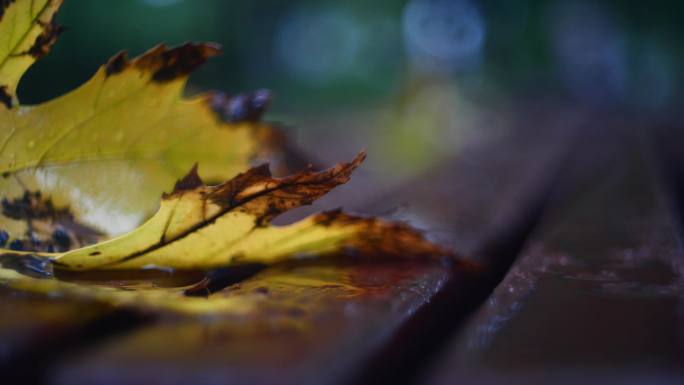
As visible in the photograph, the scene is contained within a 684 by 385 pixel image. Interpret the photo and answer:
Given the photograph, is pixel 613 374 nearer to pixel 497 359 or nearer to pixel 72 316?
pixel 497 359

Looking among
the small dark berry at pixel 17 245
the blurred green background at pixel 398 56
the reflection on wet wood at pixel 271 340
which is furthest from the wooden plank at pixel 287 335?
the blurred green background at pixel 398 56

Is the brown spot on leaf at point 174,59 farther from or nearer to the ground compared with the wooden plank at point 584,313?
farther from the ground

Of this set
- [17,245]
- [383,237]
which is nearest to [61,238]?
[17,245]

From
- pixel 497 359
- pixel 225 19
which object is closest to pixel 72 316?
pixel 497 359

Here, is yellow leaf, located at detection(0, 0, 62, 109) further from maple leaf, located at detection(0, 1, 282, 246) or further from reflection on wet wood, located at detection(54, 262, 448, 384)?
reflection on wet wood, located at detection(54, 262, 448, 384)

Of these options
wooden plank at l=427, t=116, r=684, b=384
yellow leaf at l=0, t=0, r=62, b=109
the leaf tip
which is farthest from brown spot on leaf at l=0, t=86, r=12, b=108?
wooden plank at l=427, t=116, r=684, b=384

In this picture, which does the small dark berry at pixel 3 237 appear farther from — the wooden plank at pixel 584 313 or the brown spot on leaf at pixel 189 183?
the wooden plank at pixel 584 313

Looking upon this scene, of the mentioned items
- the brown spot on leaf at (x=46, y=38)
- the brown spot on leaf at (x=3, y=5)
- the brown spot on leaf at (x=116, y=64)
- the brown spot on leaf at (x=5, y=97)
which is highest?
the brown spot on leaf at (x=3, y=5)
